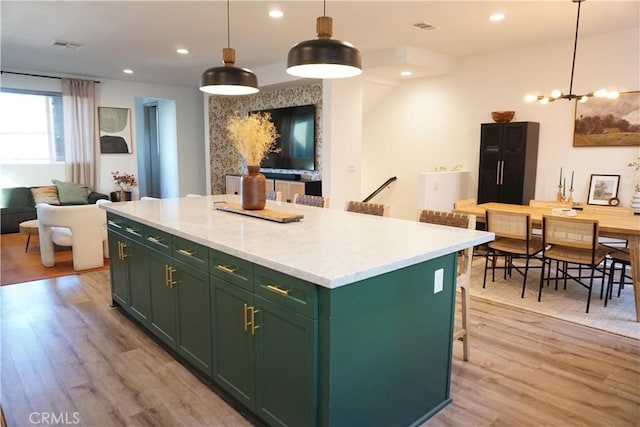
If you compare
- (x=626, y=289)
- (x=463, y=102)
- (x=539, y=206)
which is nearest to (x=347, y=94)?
(x=463, y=102)

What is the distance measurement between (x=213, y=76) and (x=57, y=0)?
2.15 metres

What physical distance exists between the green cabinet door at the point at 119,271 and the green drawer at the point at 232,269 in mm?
1387

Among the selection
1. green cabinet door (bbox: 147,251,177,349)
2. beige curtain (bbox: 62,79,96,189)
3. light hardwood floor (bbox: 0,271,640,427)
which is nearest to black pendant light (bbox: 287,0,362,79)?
green cabinet door (bbox: 147,251,177,349)

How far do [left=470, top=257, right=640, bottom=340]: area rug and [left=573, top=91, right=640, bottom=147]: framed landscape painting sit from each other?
1893 mm

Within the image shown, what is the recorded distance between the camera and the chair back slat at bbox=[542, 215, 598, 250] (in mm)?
3623

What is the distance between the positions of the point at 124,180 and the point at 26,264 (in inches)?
135

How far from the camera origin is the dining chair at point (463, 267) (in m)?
2.72

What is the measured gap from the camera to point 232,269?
2.11m

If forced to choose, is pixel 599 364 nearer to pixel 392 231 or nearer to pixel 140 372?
pixel 392 231

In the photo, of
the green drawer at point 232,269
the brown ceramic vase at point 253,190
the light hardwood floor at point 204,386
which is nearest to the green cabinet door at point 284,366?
the green drawer at point 232,269

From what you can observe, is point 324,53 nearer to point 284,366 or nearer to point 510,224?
point 284,366

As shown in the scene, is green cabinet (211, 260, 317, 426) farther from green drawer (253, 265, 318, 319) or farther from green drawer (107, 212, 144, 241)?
green drawer (107, 212, 144, 241)

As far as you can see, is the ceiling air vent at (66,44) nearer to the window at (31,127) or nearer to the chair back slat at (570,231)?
the window at (31,127)

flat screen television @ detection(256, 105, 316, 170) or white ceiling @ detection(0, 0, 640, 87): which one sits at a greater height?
white ceiling @ detection(0, 0, 640, 87)
